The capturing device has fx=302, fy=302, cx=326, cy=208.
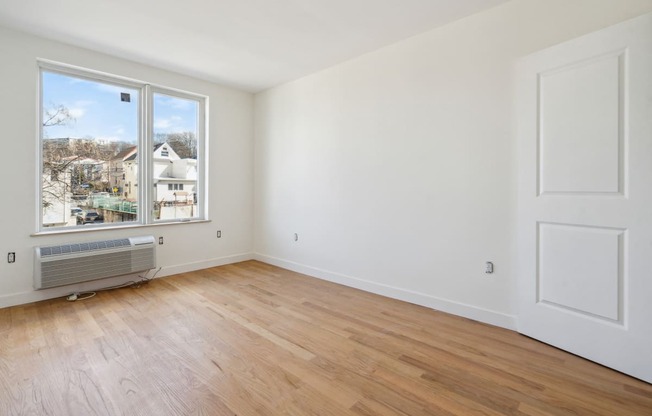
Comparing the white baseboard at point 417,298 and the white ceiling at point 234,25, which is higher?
the white ceiling at point 234,25

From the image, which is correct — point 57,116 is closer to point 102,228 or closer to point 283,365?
point 102,228

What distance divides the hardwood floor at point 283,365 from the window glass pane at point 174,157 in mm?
1595

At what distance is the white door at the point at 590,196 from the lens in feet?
6.03

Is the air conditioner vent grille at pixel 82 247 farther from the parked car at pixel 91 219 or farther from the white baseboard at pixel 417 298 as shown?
the white baseboard at pixel 417 298

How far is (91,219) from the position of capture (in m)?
3.67

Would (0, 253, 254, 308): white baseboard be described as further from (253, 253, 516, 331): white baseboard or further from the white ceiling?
the white ceiling

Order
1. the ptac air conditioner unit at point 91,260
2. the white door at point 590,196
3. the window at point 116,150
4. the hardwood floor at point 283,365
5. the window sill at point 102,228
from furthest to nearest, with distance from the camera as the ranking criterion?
the window at point 116,150 < the window sill at point 102,228 < the ptac air conditioner unit at point 91,260 < the white door at point 590,196 < the hardwood floor at point 283,365

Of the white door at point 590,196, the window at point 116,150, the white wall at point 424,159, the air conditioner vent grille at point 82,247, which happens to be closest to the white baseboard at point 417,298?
the white wall at point 424,159

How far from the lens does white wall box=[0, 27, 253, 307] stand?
3.02 metres

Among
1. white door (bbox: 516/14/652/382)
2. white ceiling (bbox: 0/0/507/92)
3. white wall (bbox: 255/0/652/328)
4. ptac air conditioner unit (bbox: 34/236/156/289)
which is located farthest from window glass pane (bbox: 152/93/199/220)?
white door (bbox: 516/14/652/382)

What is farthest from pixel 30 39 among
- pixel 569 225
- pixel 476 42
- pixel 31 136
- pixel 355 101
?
pixel 569 225

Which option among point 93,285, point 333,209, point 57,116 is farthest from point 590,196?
point 57,116

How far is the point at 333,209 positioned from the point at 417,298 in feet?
4.92

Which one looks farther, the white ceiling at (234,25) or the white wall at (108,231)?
the white wall at (108,231)
